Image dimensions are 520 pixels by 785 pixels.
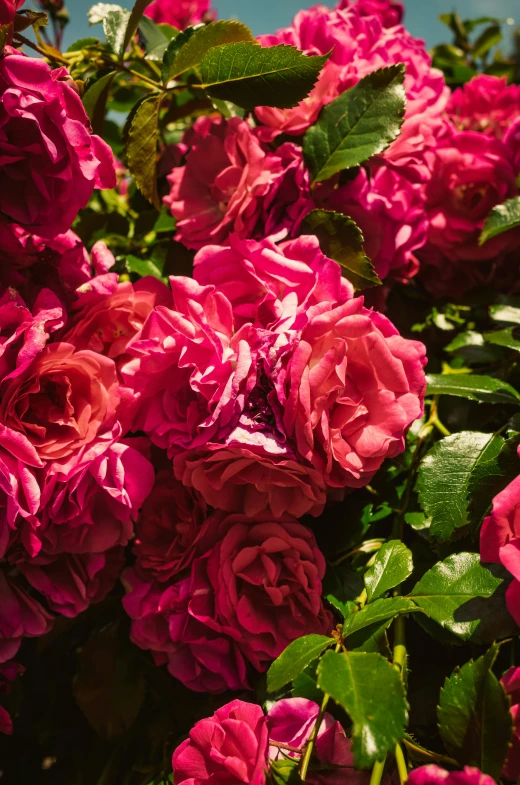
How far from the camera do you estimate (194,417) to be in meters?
0.49

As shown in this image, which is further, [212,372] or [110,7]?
[110,7]

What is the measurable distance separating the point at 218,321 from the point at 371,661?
27cm

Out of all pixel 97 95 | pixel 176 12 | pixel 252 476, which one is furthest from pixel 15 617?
pixel 176 12

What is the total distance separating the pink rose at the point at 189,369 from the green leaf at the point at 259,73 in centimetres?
19

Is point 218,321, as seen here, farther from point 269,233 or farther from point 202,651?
point 202,651

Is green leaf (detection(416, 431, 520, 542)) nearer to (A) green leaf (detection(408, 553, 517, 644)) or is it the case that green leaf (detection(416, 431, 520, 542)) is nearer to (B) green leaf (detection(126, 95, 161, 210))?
(A) green leaf (detection(408, 553, 517, 644))

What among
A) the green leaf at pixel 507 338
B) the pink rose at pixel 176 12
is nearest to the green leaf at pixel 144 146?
the green leaf at pixel 507 338

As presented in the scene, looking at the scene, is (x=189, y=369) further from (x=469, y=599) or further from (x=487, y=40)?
(x=487, y=40)

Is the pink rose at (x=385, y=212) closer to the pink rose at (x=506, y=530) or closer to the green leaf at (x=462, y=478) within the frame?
the green leaf at (x=462, y=478)

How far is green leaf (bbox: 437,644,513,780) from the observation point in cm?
35

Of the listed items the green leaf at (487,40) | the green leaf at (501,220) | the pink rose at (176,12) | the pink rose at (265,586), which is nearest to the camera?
the pink rose at (265,586)

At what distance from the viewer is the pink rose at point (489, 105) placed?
0.87 metres

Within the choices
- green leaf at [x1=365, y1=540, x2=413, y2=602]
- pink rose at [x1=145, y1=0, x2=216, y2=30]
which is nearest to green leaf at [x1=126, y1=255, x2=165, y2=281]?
green leaf at [x1=365, y1=540, x2=413, y2=602]

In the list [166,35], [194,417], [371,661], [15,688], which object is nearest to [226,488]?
[194,417]
